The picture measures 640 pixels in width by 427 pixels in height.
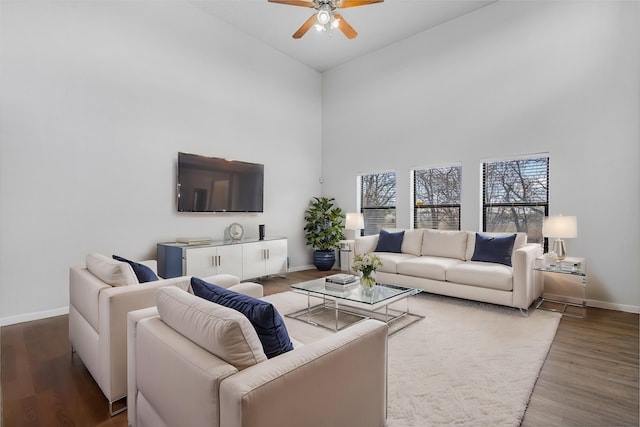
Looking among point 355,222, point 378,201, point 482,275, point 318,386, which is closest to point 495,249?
point 482,275

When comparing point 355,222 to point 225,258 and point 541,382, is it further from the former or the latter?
point 541,382

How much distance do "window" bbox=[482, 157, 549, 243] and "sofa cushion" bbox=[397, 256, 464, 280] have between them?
98 cm

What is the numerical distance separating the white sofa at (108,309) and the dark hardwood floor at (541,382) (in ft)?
0.51

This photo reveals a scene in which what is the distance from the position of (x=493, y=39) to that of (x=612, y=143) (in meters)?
2.12

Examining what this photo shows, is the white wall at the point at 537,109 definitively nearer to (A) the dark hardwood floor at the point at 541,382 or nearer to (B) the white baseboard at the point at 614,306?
(B) the white baseboard at the point at 614,306

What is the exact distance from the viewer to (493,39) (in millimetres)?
4719

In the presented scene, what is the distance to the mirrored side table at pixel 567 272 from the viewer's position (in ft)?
11.6

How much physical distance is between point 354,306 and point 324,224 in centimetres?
328

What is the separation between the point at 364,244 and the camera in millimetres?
5234

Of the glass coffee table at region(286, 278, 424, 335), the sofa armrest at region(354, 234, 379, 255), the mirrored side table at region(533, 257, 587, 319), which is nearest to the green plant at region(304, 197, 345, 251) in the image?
the sofa armrest at region(354, 234, 379, 255)

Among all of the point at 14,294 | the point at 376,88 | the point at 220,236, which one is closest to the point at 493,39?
the point at 376,88

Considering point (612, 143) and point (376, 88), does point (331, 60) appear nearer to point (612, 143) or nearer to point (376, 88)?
point (376, 88)

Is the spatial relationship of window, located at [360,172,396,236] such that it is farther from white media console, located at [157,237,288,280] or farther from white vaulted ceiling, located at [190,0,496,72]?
white vaulted ceiling, located at [190,0,496,72]

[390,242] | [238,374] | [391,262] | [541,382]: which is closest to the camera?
[238,374]
